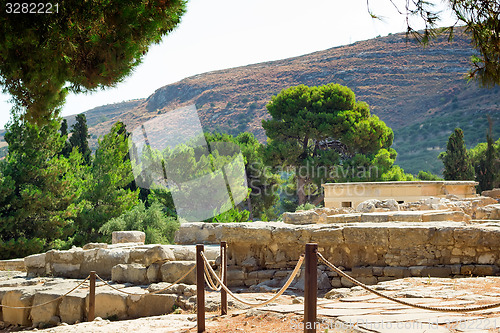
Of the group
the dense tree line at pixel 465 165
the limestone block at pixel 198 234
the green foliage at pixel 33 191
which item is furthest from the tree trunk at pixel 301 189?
the limestone block at pixel 198 234

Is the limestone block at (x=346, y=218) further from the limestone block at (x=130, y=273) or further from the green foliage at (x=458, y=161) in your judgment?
the green foliage at (x=458, y=161)

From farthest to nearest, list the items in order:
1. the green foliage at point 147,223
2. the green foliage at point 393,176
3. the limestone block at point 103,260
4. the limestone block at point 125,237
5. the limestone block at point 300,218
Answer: the green foliage at point 393,176 < the green foliage at point 147,223 < the limestone block at point 125,237 < the limestone block at point 300,218 < the limestone block at point 103,260

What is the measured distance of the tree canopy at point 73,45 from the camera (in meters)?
6.25

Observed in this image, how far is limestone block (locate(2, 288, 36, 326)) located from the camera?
27.7 ft

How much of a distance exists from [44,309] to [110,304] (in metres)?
1.41

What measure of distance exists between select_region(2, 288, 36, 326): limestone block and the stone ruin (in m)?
0.02

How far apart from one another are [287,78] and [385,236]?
8083 cm

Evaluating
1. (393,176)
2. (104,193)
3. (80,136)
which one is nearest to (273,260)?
(104,193)

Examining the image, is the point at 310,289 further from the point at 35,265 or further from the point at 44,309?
the point at 35,265

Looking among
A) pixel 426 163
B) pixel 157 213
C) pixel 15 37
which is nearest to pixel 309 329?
pixel 15 37

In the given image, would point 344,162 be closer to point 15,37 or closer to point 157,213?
point 157,213

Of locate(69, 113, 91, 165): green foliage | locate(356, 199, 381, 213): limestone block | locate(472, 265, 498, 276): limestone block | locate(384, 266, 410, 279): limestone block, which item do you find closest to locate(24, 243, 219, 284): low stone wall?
locate(384, 266, 410, 279): limestone block

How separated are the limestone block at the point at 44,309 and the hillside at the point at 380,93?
47.8 meters

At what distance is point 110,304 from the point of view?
770 cm
